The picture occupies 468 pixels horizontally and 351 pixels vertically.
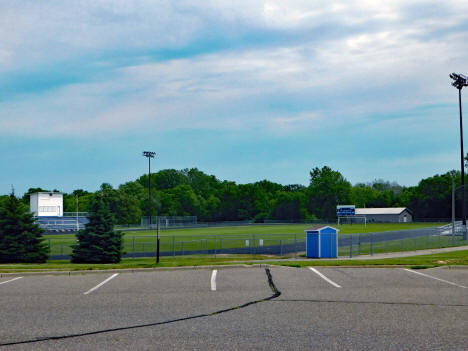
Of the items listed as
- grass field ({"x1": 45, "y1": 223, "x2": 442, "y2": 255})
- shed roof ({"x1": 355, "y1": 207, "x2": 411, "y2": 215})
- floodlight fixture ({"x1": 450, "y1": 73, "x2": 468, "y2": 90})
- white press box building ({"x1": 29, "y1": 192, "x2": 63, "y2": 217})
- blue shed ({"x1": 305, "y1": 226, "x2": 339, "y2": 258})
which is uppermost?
floodlight fixture ({"x1": 450, "y1": 73, "x2": 468, "y2": 90})

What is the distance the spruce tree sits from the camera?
127ft

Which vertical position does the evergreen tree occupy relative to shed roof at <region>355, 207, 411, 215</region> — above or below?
below

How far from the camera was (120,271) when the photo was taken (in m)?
19.0

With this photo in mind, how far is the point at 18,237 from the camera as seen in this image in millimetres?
39812

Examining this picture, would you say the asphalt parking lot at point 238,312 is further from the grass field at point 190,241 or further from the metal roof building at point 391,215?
the metal roof building at point 391,215

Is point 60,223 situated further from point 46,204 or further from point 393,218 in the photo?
point 393,218

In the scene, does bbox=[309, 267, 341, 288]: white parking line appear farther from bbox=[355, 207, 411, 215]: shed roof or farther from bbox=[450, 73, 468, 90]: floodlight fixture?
bbox=[355, 207, 411, 215]: shed roof

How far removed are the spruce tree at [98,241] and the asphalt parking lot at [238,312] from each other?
71.2 ft

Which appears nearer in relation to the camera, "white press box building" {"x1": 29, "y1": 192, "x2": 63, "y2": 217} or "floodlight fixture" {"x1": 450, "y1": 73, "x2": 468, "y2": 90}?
"floodlight fixture" {"x1": 450, "y1": 73, "x2": 468, "y2": 90}

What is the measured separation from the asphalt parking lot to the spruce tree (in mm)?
21703

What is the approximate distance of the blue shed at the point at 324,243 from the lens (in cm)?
3616

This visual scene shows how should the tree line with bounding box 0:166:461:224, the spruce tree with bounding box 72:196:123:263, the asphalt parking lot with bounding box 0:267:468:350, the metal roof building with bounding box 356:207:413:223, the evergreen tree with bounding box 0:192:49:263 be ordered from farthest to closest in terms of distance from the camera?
the tree line with bounding box 0:166:461:224 → the metal roof building with bounding box 356:207:413:223 → the evergreen tree with bounding box 0:192:49:263 → the spruce tree with bounding box 72:196:123:263 → the asphalt parking lot with bounding box 0:267:468:350

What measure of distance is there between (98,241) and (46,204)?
239ft

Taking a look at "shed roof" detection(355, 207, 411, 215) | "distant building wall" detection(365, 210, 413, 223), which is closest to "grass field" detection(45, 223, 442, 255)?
"distant building wall" detection(365, 210, 413, 223)
